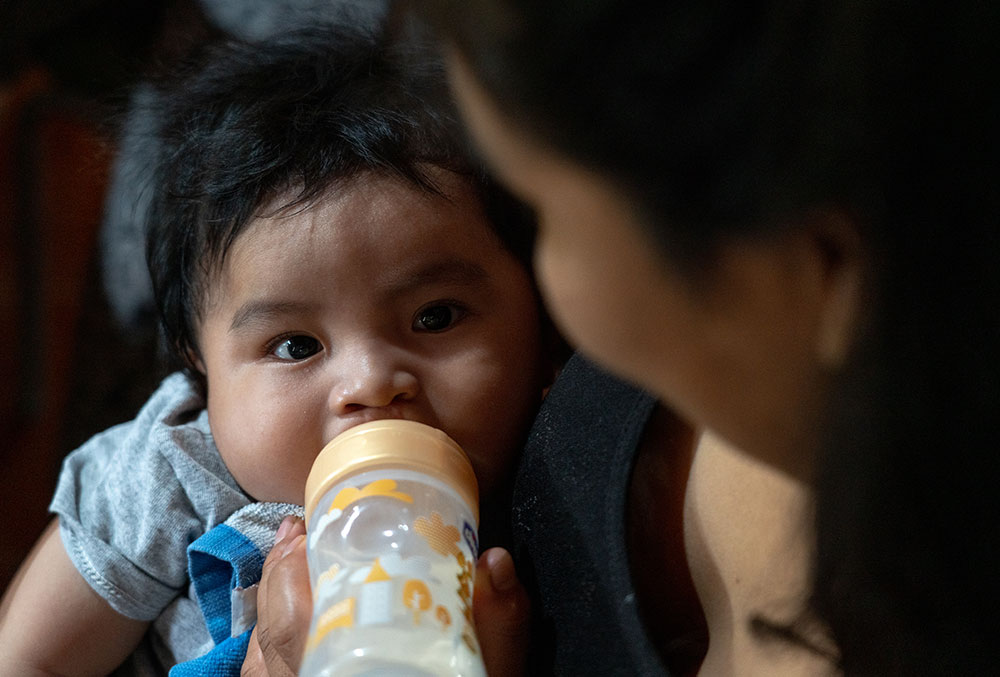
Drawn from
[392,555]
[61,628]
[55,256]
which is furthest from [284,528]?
[55,256]

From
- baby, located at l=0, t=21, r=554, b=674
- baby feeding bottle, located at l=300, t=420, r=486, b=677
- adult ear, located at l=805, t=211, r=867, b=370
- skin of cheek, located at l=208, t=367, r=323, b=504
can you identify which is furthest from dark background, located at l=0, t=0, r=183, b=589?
adult ear, located at l=805, t=211, r=867, b=370

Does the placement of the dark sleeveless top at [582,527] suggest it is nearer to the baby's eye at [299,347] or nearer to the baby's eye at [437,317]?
the baby's eye at [437,317]

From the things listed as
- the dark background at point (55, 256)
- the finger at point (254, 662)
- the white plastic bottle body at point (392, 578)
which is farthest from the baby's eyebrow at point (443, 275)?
the dark background at point (55, 256)

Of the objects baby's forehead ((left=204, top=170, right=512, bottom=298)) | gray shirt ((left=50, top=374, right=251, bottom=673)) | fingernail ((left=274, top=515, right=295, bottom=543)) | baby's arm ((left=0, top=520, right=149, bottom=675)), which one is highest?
baby's forehead ((left=204, top=170, right=512, bottom=298))

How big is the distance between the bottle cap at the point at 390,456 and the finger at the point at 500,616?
0.06m

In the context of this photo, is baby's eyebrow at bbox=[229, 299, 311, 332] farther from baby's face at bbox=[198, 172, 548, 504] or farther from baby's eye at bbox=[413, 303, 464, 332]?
baby's eye at bbox=[413, 303, 464, 332]

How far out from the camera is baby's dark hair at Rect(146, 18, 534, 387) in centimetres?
112

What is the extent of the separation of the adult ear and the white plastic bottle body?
37cm

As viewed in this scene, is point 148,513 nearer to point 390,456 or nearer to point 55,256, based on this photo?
point 390,456

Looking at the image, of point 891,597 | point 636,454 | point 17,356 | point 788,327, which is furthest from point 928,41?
point 17,356

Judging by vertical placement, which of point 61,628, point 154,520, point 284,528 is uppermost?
point 284,528

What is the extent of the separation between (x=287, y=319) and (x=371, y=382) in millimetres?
153

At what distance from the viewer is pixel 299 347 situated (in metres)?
1.11

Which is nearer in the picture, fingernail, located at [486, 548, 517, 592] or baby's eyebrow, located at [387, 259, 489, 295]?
fingernail, located at [486, 548, 517, 592]
